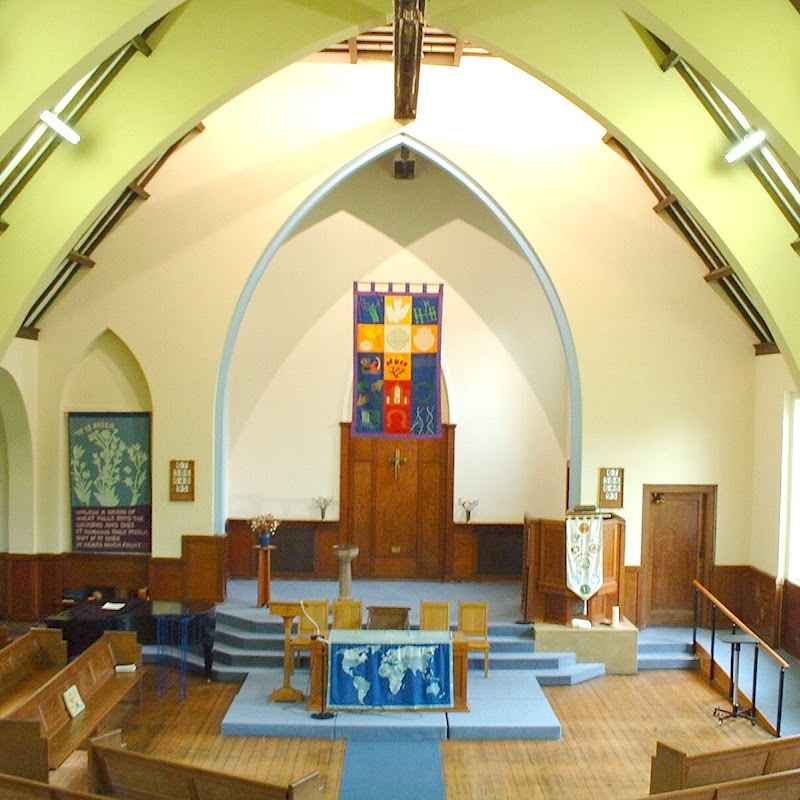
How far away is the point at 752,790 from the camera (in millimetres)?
6715

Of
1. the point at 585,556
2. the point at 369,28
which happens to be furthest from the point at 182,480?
the point at 369,28

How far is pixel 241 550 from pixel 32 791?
7873 millimetres

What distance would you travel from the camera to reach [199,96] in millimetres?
8758

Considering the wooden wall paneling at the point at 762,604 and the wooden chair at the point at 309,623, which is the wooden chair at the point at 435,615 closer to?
the wooden chair at the point at 309,623

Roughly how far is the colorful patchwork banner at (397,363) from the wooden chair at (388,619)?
10.6 feet

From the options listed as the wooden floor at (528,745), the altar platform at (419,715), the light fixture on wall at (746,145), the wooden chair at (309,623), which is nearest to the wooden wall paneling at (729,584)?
the wooden floor at (528,745)

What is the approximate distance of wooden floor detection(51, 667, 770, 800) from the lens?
27.0 feet

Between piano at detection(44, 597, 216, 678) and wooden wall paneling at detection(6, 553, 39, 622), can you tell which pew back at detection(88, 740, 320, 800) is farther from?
wooden wall paneling at detection(6, 553, 39, 622)

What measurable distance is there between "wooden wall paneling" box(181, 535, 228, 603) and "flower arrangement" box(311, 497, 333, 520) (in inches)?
94.8

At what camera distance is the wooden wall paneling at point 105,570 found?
12602mm

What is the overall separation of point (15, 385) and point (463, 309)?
695 centimetres

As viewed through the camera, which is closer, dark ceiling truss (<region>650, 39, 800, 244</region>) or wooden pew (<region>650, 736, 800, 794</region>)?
wooden pew (<region>650, 736, 800, 794</region>)

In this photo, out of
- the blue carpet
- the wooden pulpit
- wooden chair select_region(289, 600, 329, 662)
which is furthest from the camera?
the wooden pulpit

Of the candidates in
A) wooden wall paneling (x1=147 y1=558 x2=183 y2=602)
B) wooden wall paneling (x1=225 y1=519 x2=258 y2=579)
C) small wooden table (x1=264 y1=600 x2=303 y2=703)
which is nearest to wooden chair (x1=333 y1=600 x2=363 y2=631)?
small wooden table (x1=264 y1=600 x2=303 y2=703)
